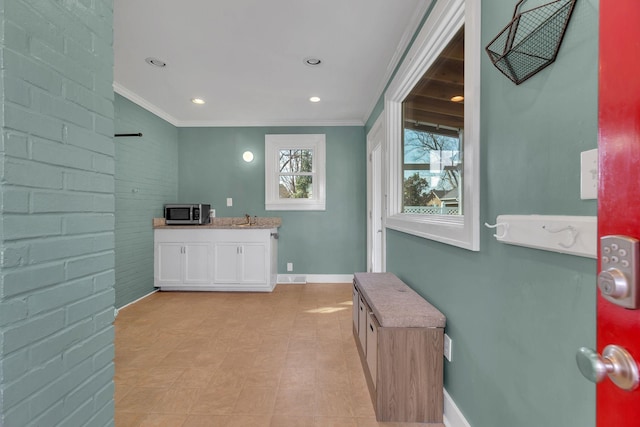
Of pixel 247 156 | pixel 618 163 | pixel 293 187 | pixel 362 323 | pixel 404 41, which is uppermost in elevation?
pixel 404 41

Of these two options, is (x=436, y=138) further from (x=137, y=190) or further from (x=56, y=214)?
(x=137, y=190)

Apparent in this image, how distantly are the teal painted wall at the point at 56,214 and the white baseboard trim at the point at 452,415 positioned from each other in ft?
4.99

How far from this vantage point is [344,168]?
4637 millimetres

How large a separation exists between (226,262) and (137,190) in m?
1.42

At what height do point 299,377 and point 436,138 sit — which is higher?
point 436,138

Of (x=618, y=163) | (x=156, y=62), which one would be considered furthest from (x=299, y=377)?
(x=156, y=62)

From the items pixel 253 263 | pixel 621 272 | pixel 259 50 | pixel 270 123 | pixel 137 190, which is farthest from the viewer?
pixel 270 123

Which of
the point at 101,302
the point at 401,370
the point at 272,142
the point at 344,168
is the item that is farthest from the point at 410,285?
the point at 272,142

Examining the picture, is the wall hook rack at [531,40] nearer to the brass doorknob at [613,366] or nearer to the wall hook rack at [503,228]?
the wall hook rack at [503,228]

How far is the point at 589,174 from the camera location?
2.39 ft

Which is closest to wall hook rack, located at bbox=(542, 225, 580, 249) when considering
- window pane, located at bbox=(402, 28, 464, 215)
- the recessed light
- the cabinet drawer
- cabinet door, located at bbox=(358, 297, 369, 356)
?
window pane, located at bbox=(402, 28, 464, 215)

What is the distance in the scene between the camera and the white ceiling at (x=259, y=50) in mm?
2029

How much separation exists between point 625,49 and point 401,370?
5.04 ft

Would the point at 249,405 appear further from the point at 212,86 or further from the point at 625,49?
the point at 212,86
